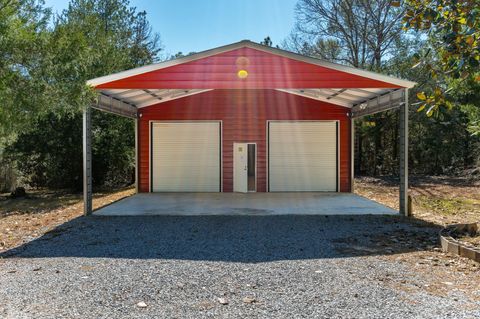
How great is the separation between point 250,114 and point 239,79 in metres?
4.89

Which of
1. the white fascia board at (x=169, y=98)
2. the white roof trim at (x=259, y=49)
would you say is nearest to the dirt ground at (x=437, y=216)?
the white roof trim at (x=259, y=49)

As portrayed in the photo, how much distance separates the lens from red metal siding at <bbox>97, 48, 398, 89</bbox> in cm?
873

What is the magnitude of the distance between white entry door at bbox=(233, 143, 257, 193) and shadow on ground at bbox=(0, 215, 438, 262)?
4.84 m

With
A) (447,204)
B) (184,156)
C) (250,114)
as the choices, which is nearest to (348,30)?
(250,114)

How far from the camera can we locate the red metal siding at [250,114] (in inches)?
535

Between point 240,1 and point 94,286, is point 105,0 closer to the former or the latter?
point 240,1

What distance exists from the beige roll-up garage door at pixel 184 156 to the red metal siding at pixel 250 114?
303 millimetres

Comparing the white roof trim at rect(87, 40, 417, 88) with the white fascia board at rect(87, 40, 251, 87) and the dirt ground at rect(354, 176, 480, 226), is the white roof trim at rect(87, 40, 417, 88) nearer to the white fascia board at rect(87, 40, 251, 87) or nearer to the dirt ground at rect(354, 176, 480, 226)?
the white fascia board at rect(87, 40, 251, 87)

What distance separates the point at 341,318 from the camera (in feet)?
10.9

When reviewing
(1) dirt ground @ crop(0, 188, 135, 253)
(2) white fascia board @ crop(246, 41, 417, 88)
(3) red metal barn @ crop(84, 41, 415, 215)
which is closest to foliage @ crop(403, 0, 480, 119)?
(2) white fascia board @ crop(246, 41, 417, 88)

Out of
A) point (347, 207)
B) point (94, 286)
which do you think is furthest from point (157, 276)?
point (347, 207)

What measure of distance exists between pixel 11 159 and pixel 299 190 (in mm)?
10154

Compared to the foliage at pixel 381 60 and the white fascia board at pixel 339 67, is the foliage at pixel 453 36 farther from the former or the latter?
the foliage at pixel 381 60

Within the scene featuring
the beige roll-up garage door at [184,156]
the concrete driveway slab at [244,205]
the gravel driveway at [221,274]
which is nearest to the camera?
the gravel driveway at [221,274]
